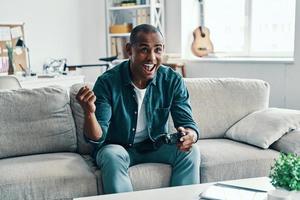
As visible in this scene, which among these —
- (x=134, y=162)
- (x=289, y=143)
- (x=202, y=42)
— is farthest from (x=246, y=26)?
(x=134, y=162)

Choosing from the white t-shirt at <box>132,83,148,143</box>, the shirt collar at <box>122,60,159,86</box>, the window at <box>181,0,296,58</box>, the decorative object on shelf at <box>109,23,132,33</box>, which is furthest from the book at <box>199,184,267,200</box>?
the decorative object on shelf at <box>109,23,132,33</box>

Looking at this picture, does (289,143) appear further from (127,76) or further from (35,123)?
(35,123)

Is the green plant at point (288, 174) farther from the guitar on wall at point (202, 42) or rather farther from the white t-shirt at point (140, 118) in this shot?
the guitar on wall at point (202, 42)

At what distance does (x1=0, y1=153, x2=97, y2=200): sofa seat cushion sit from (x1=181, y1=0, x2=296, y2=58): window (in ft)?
9.37

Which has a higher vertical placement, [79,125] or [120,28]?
[120,28]

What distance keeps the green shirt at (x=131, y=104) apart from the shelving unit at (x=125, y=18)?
256 cm

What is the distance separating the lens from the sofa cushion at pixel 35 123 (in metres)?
2.21

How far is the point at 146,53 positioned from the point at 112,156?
54cm

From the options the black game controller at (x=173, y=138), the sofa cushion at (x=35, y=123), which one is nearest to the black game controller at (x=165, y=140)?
→ the black game controller at (x=173, y=138)

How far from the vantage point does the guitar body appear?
461cm

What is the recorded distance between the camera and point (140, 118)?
83.2 inches

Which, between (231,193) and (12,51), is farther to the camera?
(12,51)

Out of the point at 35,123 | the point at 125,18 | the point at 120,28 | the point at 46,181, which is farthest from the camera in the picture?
the point at 125,18

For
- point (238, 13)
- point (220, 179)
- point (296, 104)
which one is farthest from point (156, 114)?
point (238, 13)
